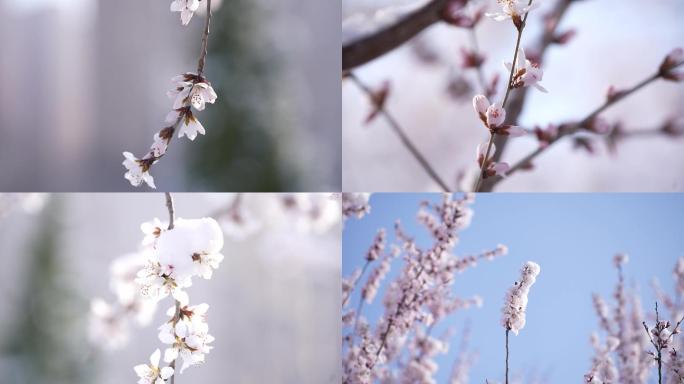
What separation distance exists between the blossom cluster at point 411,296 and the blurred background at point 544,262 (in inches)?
0.5

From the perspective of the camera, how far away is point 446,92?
1.46m

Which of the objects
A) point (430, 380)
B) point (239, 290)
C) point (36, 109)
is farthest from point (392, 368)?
point (36, 109)

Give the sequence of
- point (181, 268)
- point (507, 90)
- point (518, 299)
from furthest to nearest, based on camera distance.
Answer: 1. point (518, 299)
2. point (507, 90)
3. point (181, 268)

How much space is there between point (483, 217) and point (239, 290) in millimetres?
519

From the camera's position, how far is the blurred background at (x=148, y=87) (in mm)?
1420

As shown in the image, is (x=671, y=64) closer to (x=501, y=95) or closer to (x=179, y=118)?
(x=501, y=95)

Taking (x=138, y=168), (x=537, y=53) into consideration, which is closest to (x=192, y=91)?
(x=138, y=168)

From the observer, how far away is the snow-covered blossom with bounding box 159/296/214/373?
1068 mm

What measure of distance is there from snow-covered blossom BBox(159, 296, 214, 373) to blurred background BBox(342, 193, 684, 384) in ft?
1.55

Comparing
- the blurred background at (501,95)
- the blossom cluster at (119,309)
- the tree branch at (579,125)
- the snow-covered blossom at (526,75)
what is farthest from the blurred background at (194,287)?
the snow-covered blossom at (526,75)

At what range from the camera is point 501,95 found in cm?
145

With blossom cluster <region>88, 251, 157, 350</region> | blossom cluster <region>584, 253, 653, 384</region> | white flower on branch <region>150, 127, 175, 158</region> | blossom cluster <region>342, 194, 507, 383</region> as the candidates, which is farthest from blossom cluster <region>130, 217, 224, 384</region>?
blossom cluster <region>584, 253, 653, 384</region>

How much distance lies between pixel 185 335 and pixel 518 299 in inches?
26.2

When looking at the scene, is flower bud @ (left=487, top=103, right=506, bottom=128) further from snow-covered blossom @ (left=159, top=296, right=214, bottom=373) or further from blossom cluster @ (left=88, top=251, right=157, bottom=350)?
blossom cluster @ (left=88, top=251, right=157, bottom=350)
